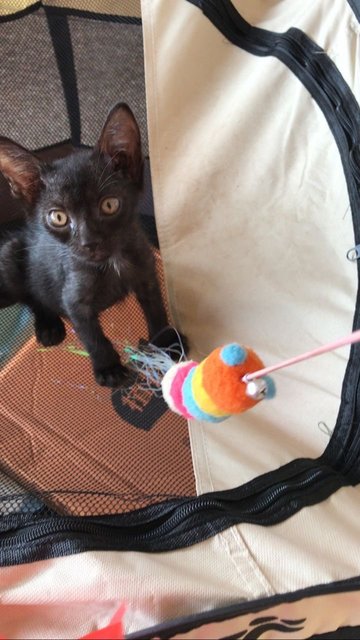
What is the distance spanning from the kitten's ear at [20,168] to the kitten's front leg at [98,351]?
233mm

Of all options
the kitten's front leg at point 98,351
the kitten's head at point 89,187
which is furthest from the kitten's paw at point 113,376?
the kitten's head at point 89,187

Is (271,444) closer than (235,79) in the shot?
Yes

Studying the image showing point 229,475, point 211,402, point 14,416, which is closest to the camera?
point 211,402

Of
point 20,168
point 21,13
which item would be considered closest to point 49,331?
point 20,168

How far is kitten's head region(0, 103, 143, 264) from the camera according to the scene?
912mm

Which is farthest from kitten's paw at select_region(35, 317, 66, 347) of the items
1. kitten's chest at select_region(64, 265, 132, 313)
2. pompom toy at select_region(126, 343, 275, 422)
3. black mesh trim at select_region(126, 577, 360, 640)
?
black mesh trim at select_region(126, 577, 360, 640)

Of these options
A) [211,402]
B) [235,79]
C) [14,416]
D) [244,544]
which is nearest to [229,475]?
[244,544]

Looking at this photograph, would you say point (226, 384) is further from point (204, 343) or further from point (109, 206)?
point (204, 343)

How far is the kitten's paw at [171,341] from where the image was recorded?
44.4 inches

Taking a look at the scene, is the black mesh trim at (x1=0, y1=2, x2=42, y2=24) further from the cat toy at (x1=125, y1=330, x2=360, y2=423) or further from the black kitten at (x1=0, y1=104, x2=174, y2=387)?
the cat toy at (x1=125, y1=330, x2=360, y2=423)

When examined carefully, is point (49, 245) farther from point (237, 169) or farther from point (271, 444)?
point (271, 444)

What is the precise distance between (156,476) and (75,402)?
0.24 metres

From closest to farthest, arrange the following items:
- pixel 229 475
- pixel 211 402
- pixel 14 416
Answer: pixel 211 402, pixel 229 475, pixel 14 416

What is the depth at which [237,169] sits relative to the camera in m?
1.10
